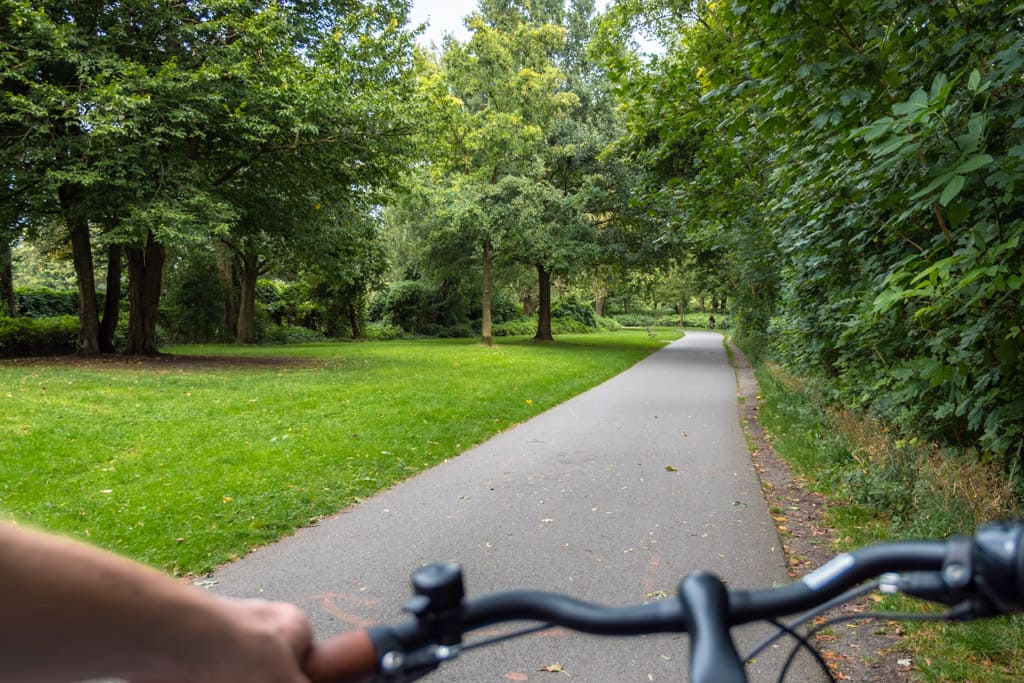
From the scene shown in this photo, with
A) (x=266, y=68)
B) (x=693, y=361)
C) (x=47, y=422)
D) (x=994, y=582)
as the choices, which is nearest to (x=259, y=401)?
(x=47, y=422)

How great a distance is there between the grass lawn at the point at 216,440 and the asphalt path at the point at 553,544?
1.53 feet

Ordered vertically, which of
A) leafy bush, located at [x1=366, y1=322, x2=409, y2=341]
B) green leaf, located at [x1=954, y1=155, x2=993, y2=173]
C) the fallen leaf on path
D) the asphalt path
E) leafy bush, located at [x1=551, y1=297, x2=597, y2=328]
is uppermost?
green leaf, located at [x1=954, y1=155, x2=993, y2=173]

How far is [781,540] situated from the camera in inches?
210

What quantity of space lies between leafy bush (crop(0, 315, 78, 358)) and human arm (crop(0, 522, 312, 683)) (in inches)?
890

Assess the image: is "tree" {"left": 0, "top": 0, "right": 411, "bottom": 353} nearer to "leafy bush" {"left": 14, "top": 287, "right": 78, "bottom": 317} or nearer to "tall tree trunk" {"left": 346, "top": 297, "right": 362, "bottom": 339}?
"leafy bush" {"left": 14, "top": 287, "right": 78, "bottom": 317}

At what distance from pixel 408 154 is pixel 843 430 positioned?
13.7 metres

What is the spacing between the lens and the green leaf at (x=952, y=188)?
299 centimetres

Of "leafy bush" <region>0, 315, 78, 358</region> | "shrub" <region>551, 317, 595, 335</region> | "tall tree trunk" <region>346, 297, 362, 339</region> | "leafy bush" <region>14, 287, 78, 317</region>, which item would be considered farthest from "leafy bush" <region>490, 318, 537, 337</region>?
"leafy bush" <region>0, 315, 78, 358</region>

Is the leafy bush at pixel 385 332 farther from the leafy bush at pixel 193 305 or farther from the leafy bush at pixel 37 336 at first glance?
the leafy bush at pixel 37 336

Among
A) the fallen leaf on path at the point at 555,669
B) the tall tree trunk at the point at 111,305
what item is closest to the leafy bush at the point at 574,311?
the tall tree trunk at the point at 111,305

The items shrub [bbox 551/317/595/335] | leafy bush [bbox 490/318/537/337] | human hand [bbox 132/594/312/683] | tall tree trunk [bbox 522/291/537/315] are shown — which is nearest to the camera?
human hand [bbox 132/594/312/683]

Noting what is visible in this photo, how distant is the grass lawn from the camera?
5.32 meters

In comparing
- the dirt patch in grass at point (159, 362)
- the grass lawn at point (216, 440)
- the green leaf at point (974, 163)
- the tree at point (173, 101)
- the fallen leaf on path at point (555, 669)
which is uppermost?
the tree at point (173, 101)

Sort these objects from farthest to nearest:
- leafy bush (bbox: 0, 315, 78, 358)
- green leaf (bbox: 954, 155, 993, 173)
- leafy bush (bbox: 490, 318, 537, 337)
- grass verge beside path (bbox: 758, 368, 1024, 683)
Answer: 1. leafy bush (bbox: 490, 318, 537, 337)
2. leafy bush (bbox: 0, 315, 78, 358)
3. grass verge beside path (bbox: 758, 368, 1024, 683)
4. green leaf (bbox: 954, 155, 993, 173)
